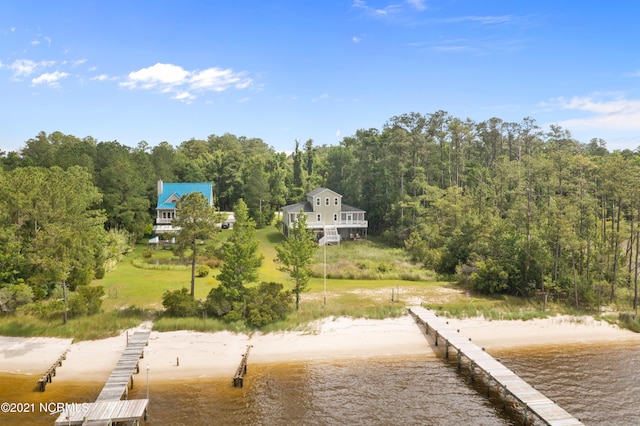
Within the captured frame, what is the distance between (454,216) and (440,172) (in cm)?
1577

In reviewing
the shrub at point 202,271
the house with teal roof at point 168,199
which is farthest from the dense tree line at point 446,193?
the shrub at point 202,271

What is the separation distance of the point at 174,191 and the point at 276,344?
40.2 meters

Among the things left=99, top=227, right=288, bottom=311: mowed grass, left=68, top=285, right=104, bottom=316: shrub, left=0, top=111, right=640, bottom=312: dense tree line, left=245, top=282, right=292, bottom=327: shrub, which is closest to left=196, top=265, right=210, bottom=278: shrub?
left=99, top=227, right=288, bottom=311: mowed grass

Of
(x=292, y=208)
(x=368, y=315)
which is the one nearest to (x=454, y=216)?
(x=292, y=208)

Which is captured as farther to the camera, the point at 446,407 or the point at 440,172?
the point at 440,172

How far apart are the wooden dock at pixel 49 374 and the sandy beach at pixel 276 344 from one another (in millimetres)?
308

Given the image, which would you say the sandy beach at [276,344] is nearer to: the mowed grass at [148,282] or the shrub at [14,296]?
the shrub at [14,296]

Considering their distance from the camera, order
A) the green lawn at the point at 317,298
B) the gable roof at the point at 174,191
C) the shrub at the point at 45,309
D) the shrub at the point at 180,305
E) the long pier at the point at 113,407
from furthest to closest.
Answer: the gable roof at the point at 174,191 < the shrub at the point at 180,305 < the green lawn at the point at 317,298 < the shrub at the point at 45,309 < the long pier at the point at 113,407

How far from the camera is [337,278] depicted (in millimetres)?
42062

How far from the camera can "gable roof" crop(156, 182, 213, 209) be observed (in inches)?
2347

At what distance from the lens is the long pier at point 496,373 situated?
18736 mm

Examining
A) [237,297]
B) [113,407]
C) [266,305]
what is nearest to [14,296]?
[237,297]

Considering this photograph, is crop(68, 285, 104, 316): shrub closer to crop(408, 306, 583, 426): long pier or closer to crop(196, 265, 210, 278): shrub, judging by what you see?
crop(196, 265, 210, 278): shrub

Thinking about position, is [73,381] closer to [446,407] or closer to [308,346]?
[308,346]
